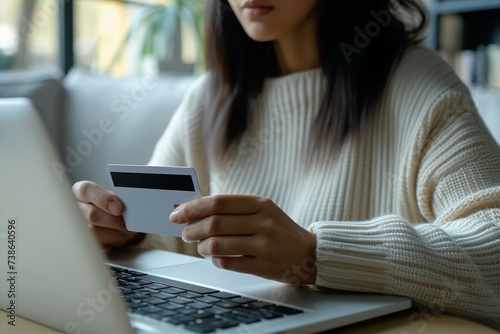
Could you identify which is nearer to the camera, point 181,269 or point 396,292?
point 396,292

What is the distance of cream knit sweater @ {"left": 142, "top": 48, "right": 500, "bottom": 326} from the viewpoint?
731 mm

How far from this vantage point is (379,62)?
1207 millimetres

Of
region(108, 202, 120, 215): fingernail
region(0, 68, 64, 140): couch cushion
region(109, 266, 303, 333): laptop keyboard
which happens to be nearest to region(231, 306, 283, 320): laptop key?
region(109, 266, 303, 333): laptop keyboard

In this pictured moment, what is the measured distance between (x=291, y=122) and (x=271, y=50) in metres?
0.18

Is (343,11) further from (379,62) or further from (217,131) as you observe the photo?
(217,131)

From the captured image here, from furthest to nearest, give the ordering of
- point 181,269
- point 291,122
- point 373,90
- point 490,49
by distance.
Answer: point 490,49
point 291,122
point 373,90
point 181,269

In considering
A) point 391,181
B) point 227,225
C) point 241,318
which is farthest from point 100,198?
point 391,181

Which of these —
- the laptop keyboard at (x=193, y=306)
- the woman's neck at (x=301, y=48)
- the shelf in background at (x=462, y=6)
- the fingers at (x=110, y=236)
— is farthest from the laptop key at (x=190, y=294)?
the shelf in background at (x=462, y=6)

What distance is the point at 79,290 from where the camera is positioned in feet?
1.79

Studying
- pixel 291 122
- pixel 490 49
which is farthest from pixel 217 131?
pixel 490 49

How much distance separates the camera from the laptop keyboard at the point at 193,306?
0.58m

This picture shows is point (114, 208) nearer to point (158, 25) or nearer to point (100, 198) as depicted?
point (100, 198)

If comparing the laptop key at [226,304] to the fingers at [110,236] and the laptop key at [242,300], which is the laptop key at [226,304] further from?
the fingers at [110,236]

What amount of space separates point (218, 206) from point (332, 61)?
630mm
